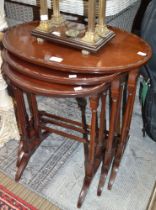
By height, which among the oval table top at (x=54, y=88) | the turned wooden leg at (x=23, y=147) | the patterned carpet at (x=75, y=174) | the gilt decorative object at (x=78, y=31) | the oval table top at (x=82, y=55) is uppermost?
the gilt decorative object at (x=78, y=31)

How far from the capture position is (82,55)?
838mm

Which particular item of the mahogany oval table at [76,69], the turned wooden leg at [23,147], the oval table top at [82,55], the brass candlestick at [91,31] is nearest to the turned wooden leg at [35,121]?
the turned wooden leg at [23,147]

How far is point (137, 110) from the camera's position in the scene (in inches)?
60.3

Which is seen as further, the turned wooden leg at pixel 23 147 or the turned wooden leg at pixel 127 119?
the turned wooden leg at pixel 23 147

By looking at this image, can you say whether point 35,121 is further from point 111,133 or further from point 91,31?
point 91,31

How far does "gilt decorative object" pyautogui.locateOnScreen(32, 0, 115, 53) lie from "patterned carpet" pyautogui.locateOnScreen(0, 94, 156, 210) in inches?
23.3

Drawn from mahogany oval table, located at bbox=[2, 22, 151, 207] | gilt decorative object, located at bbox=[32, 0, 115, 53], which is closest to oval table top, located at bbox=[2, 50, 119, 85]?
mahogany oval table, located at bbox=[2, 22, 151, 207]

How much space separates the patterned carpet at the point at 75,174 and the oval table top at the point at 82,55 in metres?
0.57

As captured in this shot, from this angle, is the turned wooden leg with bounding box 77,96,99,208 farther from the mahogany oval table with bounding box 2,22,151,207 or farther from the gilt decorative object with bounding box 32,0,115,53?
the gilt decorative object with bounding box 32,0,115,53

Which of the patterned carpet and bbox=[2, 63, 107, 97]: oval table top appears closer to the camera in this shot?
bbox=[2, 63, 107, 97]: oval table top

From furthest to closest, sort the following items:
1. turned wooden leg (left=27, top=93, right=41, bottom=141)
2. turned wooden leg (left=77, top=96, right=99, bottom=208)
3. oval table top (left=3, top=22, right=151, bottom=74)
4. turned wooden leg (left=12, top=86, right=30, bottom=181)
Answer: turned wooden leg (left=27, top=93, right=41, bottom=141)
turned wooden leg (left=12, top=86, right=30, bottom=181)
turned wooden leg (left=77, top=96, right=99, bottom=208)
oval table top (left=3, top=22, right=151, bottom=74)

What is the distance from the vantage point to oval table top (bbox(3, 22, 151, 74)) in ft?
2.53

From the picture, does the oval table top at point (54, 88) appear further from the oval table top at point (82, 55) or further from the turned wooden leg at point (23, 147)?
the turned wooden leg at point (23, 147)

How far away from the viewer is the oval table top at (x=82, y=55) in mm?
772
